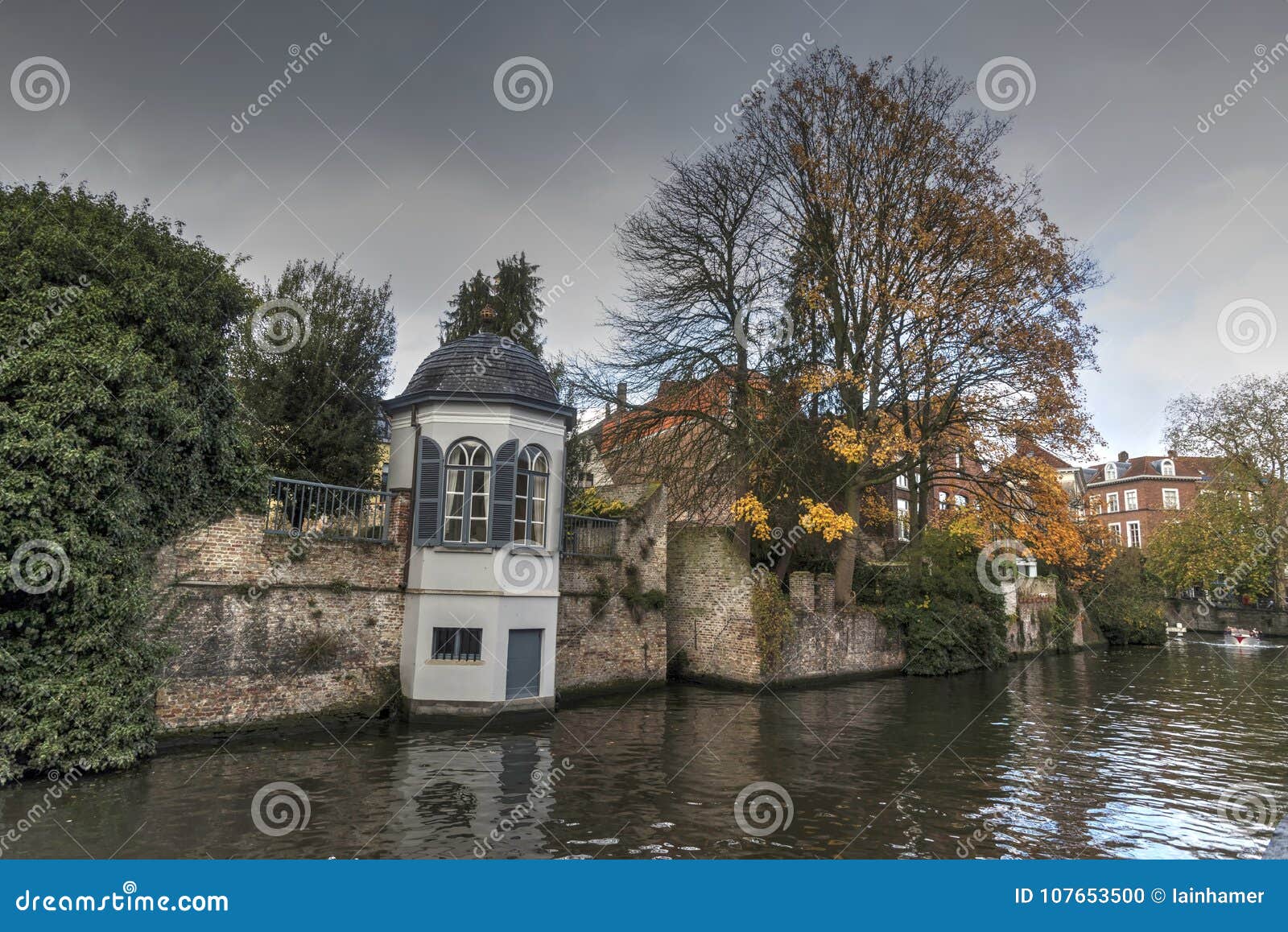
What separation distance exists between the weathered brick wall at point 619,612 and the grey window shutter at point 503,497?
2.86 m

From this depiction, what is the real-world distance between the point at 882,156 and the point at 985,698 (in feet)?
48.8

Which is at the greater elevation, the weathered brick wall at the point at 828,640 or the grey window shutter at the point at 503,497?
the grey window shutter at the point at 503,497

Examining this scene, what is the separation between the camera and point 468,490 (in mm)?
15227

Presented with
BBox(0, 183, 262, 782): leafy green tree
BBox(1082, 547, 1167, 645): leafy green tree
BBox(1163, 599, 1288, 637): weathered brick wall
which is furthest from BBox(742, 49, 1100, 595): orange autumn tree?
Answer: BBox(1163, 599, 1288, 637): weathered brick wall

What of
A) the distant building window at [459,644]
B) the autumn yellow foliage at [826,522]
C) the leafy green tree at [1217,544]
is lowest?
the distant building window at [459,644]

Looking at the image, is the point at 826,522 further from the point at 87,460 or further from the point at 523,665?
the point at 87,460

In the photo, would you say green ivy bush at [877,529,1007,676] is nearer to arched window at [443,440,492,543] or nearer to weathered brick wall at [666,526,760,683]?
weathered brick wall at [666,526,760,683]

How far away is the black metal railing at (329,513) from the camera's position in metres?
13.9

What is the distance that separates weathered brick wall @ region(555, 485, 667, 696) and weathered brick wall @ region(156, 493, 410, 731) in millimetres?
4283

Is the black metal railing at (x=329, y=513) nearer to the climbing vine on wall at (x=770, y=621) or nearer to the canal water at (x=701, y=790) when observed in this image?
the canal water at (x=701, y=790)

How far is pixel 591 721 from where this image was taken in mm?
15273

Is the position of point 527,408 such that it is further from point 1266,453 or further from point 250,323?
point 1266,453

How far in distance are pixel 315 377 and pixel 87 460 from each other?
12973mm

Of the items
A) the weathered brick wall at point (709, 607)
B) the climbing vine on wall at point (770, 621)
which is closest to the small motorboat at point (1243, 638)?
the climbing vine on wall at point (770, 621)
